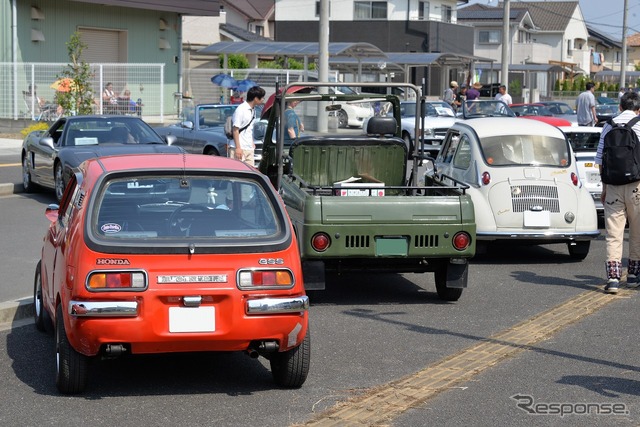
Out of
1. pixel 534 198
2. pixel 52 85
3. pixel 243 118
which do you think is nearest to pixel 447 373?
pixel 534 198

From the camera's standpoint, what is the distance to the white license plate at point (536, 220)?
476 inches

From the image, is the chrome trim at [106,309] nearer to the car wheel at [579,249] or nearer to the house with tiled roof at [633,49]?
the car wheel at [579,249]

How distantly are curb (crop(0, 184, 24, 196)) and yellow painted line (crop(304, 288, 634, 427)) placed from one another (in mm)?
11397

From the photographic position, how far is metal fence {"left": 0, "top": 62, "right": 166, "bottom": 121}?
31656mm

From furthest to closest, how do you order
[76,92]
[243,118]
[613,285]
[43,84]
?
[43,84] < [76,92] < [243,118] < [613,285]

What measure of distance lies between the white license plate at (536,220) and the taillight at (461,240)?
9.01 feet

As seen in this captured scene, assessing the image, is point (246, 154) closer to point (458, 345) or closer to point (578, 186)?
point (578, 186)

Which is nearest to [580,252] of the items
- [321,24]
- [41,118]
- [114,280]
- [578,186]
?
[578,186]

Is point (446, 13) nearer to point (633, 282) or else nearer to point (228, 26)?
point (228, 26)

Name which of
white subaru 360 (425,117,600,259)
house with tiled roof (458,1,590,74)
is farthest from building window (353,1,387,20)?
white subaru 360 (425,117,600,259)

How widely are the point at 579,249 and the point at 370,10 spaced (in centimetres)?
4918

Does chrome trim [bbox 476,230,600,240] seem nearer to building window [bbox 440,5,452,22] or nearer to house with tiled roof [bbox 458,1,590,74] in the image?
building window [bbox 440,5,452,22]

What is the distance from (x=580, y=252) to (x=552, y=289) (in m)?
2.05

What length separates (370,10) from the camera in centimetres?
6025
